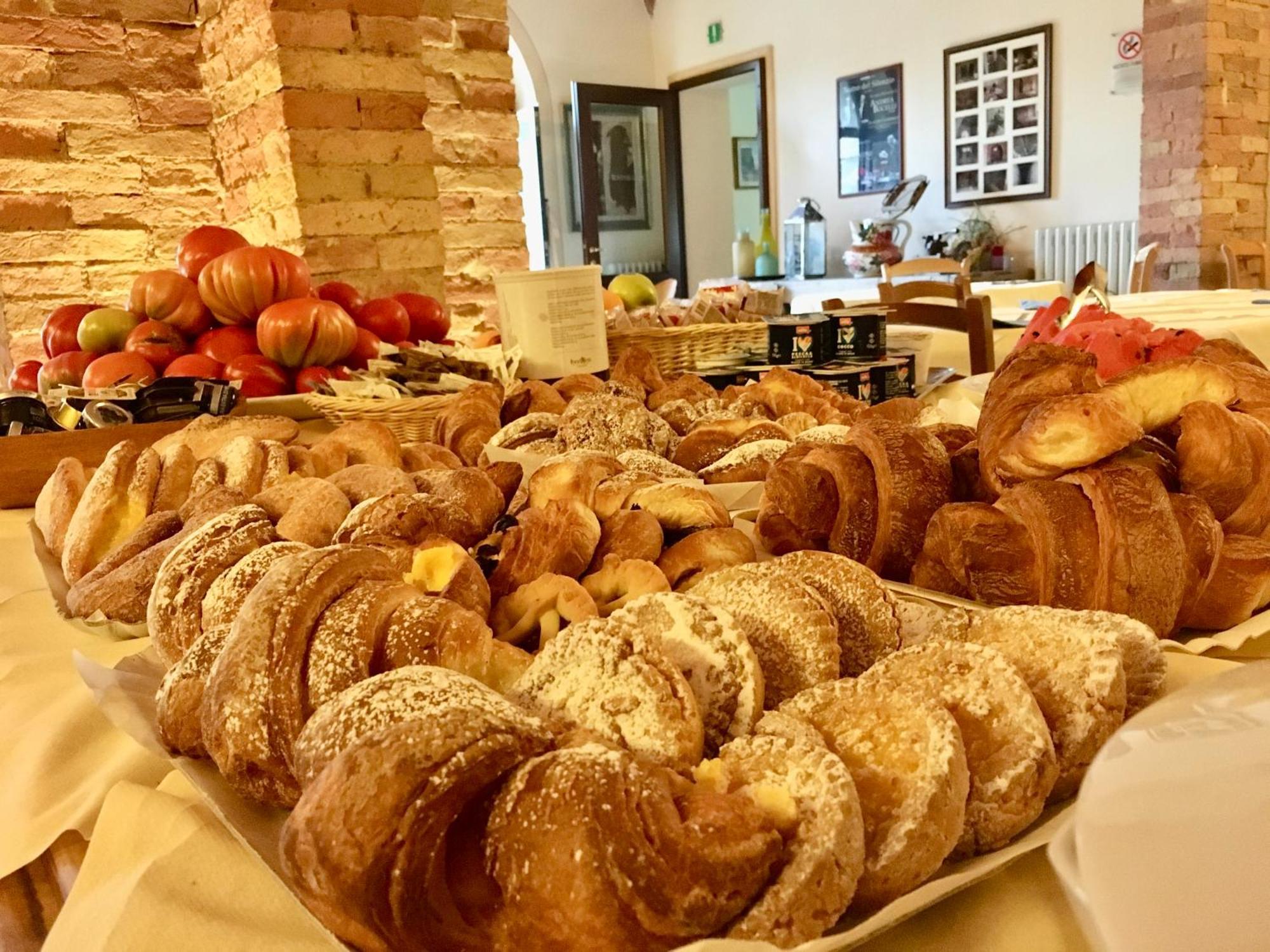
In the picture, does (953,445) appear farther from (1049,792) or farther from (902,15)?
(902,15)

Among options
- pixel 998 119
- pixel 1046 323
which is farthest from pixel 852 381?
pixel 998 119

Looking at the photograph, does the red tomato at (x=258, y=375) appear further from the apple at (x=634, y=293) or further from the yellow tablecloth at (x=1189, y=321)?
the yellow tablecloth at (x=1189, y=321)

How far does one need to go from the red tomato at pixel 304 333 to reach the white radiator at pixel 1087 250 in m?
6.13

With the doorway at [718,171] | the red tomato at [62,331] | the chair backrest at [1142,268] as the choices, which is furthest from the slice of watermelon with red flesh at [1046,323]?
the doorway at [718,171]

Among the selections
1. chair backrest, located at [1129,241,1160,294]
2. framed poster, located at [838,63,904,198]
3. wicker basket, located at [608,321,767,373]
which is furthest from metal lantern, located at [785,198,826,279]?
wicker basket, located at [608,321,767,373]

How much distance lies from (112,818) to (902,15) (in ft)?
28.5

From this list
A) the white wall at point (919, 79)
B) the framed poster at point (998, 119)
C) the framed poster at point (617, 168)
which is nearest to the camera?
the white wall at point (919, 79)

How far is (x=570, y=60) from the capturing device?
9133 millimetres

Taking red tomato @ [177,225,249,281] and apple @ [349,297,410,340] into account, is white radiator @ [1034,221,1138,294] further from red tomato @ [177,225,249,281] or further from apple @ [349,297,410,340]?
red tomato @ [177,225,249,281]

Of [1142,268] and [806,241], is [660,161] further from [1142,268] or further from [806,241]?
[1142,268]

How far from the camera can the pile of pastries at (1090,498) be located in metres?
0.69

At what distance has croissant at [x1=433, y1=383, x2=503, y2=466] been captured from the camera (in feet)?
4.66

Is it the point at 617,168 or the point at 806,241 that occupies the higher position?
the point at 617,168

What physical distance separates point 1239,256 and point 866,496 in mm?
6412
